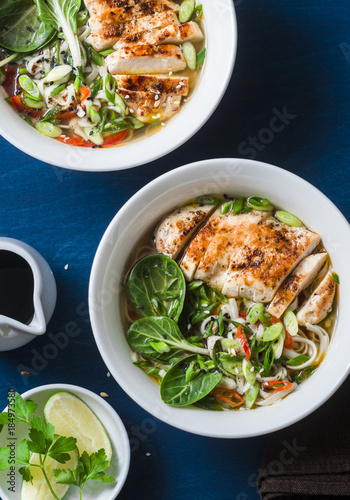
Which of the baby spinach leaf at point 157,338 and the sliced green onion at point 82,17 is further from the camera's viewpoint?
the sliced green onion at point 82,17

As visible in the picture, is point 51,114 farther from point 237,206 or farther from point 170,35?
point 237,206

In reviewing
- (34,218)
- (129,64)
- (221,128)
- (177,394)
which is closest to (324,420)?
(177,394)

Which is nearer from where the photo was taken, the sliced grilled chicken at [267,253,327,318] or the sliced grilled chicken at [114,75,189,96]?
the sliced grilled chicken at [267,253,327,318]

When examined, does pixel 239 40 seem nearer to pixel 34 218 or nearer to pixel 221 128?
pixel 221 128

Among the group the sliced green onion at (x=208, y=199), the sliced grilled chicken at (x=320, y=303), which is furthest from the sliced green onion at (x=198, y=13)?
the sliced grilled chicken at (x=320, y=303)

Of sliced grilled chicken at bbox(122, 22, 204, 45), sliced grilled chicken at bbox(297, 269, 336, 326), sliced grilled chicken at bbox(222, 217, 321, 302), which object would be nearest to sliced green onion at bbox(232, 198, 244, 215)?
sliced grilled chicken at bbox(222, 217, 321, 302)

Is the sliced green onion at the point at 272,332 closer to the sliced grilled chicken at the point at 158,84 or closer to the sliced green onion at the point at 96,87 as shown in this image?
the sliced grilled chicken at the point at 158,84

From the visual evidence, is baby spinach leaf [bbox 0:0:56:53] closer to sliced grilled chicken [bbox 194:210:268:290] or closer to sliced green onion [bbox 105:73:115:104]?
sliced green onion [bbox 105:73:115:104]
